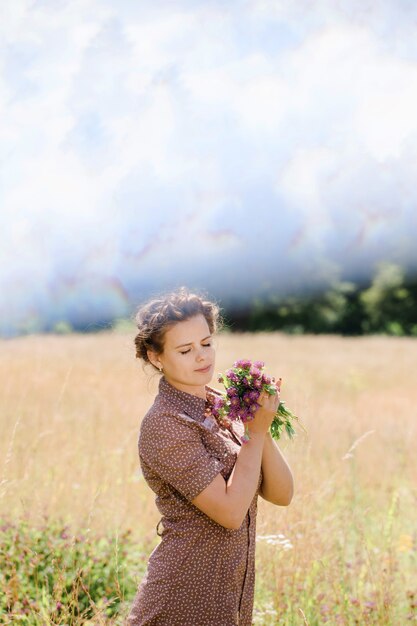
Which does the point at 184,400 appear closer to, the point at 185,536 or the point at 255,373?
the point at 255,373

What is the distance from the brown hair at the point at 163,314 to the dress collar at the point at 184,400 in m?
0.11

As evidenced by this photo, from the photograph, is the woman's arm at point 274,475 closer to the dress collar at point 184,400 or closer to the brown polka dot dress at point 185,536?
the brown polka dot dress at point 185,536

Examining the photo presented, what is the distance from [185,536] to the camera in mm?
2162

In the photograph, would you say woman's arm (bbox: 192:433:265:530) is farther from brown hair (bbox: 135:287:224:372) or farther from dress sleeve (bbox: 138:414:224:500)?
brown hair (bbox: 135:287:224:372)

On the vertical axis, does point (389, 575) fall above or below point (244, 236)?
below

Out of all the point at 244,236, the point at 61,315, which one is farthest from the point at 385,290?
the point at 61,315

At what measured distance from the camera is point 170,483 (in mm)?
2131

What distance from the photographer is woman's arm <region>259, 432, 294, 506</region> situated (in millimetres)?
2191

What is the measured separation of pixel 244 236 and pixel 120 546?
45.2m

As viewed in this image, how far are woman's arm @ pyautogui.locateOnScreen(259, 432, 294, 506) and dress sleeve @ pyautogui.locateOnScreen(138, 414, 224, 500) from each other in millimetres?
148

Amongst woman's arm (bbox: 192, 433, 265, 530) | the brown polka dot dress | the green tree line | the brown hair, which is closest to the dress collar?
the brown polka dot dress

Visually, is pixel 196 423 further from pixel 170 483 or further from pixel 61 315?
pixel 61 315

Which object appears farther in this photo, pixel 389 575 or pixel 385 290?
pixel 385 290

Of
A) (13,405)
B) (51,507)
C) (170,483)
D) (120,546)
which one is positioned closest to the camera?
(170,483)
